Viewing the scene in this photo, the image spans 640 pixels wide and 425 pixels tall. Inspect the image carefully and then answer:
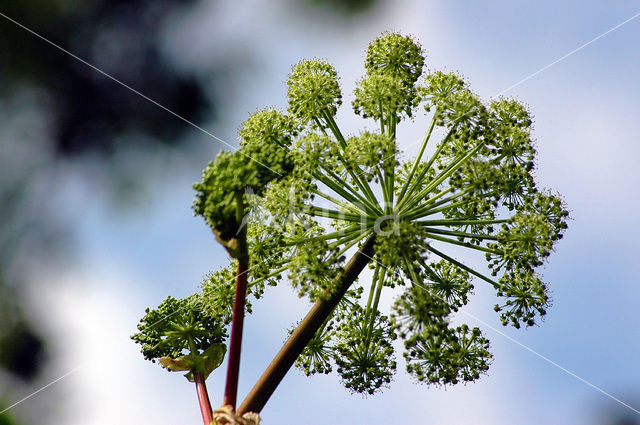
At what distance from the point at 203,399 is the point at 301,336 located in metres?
0.86

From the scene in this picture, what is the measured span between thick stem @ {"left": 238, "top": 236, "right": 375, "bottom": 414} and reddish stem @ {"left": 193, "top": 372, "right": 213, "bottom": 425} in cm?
39

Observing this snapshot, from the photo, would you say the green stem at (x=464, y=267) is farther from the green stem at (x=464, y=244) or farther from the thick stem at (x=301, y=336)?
the thick stem at (x=301, y=336)

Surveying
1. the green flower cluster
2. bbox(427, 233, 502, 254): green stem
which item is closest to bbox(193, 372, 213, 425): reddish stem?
the green flower cluster

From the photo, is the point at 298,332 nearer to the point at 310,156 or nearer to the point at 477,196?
the point at 310,156

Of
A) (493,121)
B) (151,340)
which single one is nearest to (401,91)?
(493,121)

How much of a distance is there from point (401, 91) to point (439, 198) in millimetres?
876

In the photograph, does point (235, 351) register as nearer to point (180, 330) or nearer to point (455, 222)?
point (180, 330)

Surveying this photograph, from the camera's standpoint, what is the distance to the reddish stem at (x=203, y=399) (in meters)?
3.63

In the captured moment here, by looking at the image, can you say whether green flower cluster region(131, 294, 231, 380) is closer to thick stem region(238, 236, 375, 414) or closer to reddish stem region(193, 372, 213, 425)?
reddish stem region(193, 372, 213, 425)

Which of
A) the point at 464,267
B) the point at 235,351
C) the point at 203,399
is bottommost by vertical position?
the point at 203,399

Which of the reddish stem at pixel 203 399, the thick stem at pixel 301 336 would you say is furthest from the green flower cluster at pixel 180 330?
the thick stem at pixel 301 336

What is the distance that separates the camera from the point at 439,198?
4.02 m

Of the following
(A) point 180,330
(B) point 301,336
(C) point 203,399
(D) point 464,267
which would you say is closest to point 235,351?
(B) point 301,336

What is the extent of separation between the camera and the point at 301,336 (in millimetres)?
3521
